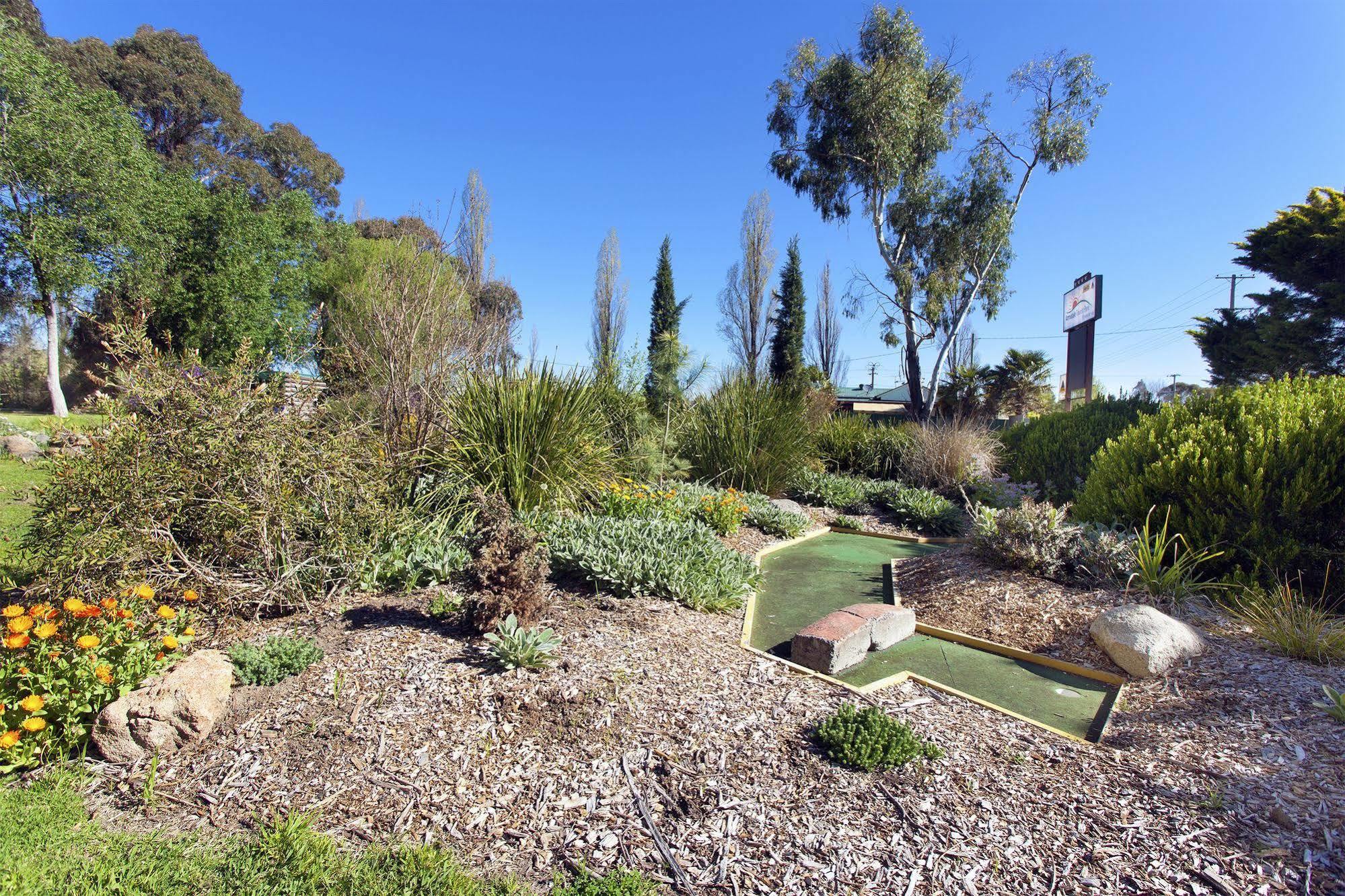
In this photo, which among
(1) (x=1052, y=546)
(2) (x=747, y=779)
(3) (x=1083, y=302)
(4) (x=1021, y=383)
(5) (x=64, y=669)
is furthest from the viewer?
(4) (x=1021, y=383)

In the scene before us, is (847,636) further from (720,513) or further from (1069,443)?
(1069,443)

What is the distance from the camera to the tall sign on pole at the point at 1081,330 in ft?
36.6

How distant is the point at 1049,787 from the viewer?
2.21 metres

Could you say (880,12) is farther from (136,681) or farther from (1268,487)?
(136,681)

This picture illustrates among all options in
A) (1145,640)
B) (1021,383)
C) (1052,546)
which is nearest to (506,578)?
(1145,640)

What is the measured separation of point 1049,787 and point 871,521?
213 inches

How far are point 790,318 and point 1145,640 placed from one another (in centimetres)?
2128

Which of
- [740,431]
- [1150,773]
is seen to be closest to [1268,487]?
[1150,773]

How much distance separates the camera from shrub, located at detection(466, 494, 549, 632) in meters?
3.01

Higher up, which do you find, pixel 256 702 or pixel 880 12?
pixel 880 12

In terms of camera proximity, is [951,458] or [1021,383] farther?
[1021,383]

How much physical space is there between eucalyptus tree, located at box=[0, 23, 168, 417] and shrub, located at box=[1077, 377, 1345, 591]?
787 inches

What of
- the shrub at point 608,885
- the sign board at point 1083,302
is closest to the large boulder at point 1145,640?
the shrub at point 608,885

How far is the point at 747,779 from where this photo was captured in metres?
2.19
